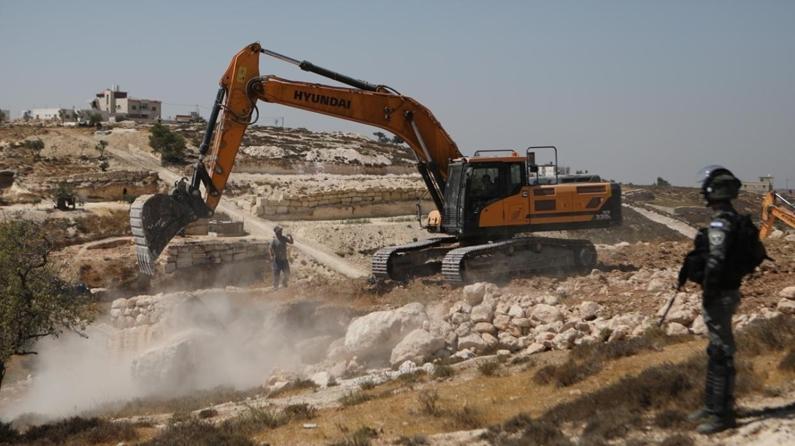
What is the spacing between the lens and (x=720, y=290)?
724 centimetres

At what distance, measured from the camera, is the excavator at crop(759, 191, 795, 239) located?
22.2 meters

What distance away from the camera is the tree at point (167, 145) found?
167ft

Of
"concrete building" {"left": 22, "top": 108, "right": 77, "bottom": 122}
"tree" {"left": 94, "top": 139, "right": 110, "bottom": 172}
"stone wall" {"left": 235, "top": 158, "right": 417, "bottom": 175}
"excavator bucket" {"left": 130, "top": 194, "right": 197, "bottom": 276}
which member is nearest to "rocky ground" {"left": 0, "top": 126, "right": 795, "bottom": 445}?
"excavator bucket" {"left": 130, "top": 194, "right": 197, "bottom": 276}

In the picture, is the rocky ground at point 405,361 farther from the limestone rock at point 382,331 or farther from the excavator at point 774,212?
the excavator at point 774,212

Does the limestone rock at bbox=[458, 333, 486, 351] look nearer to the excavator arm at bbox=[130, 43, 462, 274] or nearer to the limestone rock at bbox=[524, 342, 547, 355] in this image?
the limestone rock at bbox=[524, 342, 547, 355]

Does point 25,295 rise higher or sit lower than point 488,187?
lower

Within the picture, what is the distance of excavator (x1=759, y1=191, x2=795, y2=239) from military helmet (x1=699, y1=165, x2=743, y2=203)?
16.3 m

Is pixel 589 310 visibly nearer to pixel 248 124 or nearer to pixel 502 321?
pixel 502 321

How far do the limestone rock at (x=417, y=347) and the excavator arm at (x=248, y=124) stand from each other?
202 inches

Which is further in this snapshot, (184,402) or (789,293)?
(184,402)

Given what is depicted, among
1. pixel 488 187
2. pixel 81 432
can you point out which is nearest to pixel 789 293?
pixel 488 187

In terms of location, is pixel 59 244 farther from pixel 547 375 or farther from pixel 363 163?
pixel 363 163

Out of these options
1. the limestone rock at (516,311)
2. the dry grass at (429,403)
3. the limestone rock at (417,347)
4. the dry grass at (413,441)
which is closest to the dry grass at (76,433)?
the dry grass at (429,403)

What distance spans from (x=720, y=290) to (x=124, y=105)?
340 ft
